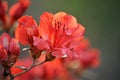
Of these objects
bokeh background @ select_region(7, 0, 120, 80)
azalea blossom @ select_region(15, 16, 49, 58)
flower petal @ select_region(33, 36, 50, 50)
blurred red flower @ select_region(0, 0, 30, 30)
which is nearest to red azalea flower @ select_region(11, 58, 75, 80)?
blurred red flower @ select_region(0, 0, 30, 30)

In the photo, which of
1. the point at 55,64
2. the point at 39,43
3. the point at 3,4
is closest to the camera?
the point at 39,43

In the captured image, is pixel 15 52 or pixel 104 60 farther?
pixel 104 60

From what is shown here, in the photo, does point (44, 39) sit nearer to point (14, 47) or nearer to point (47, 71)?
point (14, 47)

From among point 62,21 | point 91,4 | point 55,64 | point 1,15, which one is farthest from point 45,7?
point 62,21

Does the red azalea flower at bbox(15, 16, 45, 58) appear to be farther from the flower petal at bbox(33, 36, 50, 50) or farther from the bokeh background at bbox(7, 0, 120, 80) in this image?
A: the bokeh background at bbox(7, 0, 120, 80)

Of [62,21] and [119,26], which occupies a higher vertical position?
[62,21]

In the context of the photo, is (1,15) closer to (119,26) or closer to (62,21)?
(62,21)

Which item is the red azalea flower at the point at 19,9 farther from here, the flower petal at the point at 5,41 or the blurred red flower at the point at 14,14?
the flower petal at the point at 5,41

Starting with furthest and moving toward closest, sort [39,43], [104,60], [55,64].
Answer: [104,60]
[55,64]
[39,43]
